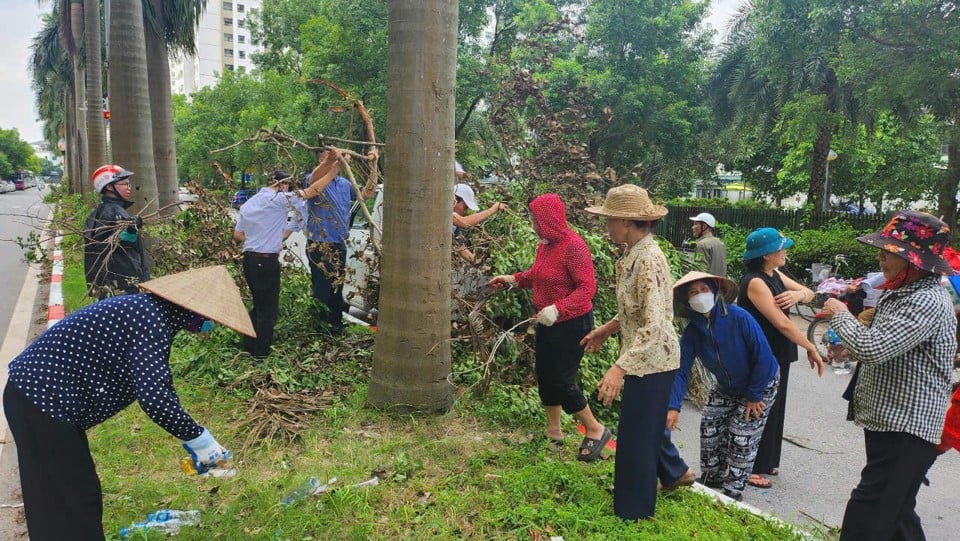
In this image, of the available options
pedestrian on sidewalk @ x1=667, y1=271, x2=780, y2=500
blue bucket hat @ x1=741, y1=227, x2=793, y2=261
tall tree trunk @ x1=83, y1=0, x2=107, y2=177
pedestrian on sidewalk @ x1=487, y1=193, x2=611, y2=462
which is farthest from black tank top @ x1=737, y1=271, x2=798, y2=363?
tall tree trunk @ x1=83, y1=0, x2=107, y2=177

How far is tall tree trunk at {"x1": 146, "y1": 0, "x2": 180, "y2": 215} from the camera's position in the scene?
1252 cm

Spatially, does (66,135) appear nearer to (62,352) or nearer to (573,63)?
(573,63)

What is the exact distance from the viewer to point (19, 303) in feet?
34.3

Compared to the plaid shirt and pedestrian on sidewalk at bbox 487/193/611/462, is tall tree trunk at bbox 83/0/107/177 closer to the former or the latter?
pedestrian on sidewalk at bbox 487/193/611/462

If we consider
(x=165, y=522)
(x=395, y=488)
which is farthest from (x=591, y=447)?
(x=165, y=522)

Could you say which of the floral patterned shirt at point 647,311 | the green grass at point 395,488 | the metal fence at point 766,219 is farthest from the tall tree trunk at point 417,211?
the metal fence at point 766,219

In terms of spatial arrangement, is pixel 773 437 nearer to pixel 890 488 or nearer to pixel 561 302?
pixel 890 488

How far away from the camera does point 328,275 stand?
6355 millimetres

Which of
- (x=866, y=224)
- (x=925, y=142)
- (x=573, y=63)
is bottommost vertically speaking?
(x=866, y=224)

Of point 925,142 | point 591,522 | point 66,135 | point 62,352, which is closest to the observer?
point 62,352

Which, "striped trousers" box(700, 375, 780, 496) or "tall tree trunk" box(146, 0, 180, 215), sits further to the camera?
"tall tree trunk" box(146, 0, 180, 215)

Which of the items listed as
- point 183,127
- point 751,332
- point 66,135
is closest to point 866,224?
point 751,332

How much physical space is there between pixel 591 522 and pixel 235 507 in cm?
201

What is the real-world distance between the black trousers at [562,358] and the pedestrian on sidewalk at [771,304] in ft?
3.90
